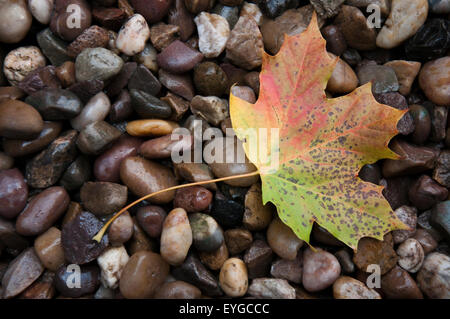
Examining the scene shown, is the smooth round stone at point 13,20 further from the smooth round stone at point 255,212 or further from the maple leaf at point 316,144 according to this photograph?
the smooth round stone at point 255,212

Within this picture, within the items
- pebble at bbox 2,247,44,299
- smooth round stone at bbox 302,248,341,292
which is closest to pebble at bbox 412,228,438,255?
smooth round stone at bbox 302,248,341,292

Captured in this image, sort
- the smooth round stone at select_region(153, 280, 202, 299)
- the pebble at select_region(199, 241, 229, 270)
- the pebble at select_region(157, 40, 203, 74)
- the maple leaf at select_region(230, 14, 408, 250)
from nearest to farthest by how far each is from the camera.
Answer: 1. the maple leaf at select_region(230, 14, 408, 250)
2. the smooth round stone at select_region(153, 280, 202, 299)
3. the pebble at select_region(199, 241, 229, 270)
4. the pebble at select_region(157, 40, 203, 74)

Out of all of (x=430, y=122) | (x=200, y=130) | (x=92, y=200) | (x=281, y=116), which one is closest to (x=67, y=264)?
(x=92, y=200)

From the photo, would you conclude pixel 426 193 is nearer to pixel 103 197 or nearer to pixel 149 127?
pixel 149 127

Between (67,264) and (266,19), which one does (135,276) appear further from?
(266,19)

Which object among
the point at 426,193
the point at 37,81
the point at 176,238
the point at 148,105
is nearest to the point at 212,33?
the point at 148,105

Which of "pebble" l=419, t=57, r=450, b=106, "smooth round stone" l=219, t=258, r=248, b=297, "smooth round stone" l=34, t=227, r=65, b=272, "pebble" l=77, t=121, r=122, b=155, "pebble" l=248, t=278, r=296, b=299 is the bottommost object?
"pebble" l=248, t=278, r=296, b=299

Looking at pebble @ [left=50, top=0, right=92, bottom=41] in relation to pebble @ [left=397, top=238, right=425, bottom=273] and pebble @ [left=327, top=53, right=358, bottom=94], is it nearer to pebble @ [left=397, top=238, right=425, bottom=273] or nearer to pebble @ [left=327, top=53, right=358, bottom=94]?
pebble @ [left=327, top=53, right=358, bottom=94]
